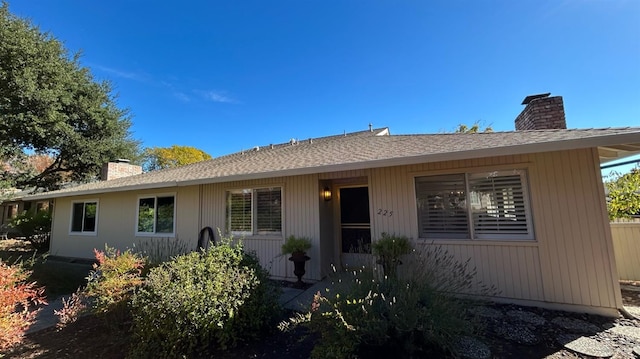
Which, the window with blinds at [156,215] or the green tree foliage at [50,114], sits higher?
the green tree foliage at [50,114]

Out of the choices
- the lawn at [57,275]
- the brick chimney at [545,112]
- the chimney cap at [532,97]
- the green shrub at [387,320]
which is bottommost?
the lawn at [57,275]

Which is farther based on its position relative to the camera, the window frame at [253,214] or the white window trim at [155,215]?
the white window trim at [155,215]

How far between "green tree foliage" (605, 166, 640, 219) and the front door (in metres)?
5.12

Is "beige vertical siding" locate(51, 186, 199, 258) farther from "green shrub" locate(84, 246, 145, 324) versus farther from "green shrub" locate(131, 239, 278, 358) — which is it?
"green shrub" locate(131, 239, 278, 358)

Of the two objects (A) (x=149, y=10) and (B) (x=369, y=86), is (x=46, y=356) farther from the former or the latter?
(B) (x=369, y=86)

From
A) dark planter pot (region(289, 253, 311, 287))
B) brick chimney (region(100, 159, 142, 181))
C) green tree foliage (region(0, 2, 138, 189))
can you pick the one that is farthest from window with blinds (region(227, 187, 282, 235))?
green tree foliage (region(0, 2, 138, 189))

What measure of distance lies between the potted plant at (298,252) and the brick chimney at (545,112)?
19.1 feet

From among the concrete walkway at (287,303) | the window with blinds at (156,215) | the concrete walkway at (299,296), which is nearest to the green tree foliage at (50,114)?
the window with blinds at (156,215)

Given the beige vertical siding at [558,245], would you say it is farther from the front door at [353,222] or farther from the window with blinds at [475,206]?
the front door at [353,222]

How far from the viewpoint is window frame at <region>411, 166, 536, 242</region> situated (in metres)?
4.56

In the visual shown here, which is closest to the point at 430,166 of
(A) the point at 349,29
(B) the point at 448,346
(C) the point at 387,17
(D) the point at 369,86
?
(B) the point at 448,346

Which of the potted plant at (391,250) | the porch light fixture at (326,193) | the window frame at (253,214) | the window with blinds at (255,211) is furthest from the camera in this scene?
the window with blinds at (255,211)

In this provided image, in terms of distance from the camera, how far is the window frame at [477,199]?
456cm

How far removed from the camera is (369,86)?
11.9 m
